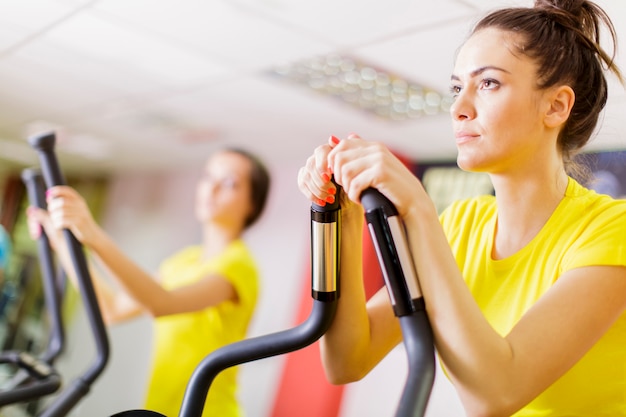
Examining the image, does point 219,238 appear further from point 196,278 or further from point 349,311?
point 349,311

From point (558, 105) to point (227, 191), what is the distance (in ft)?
5.52

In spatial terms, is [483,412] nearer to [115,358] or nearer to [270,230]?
[270,230]

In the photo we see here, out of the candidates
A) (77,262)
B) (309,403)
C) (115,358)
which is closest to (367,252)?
(309,403)

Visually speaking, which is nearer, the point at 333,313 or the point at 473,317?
the point at 473,317

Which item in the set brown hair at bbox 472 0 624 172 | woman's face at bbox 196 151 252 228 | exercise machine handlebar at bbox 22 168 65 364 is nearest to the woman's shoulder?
brown hair at bbox 472 0 624 172

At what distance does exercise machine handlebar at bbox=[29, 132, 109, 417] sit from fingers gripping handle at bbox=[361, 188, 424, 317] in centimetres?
95

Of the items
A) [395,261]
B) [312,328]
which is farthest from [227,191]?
[395,261]

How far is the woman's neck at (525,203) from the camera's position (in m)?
1.05

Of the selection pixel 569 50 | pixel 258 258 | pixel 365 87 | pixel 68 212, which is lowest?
pixel 68 212

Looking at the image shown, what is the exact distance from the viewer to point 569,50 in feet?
3.45

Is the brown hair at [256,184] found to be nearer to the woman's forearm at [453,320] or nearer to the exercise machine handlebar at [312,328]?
the exercise machine handlebar at [312,328]

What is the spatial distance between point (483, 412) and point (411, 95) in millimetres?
3337

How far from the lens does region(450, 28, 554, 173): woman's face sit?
3.15 feet

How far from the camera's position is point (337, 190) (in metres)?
0.88
